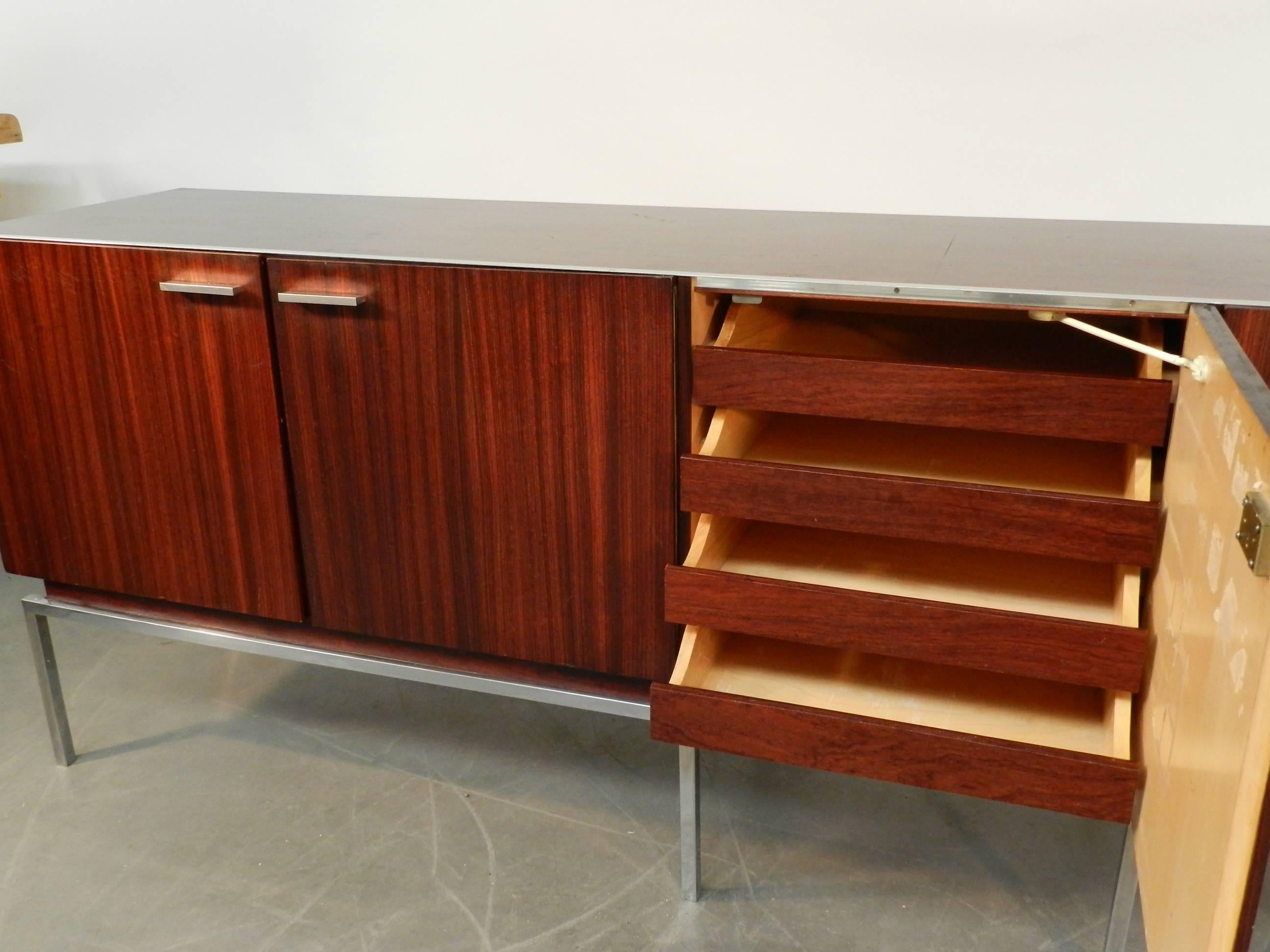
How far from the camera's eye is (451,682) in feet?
5.13

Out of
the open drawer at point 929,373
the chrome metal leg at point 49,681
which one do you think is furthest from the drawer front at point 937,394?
the chrome metal leg at point 49,681

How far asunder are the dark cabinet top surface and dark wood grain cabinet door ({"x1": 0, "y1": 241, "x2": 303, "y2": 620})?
0.06m

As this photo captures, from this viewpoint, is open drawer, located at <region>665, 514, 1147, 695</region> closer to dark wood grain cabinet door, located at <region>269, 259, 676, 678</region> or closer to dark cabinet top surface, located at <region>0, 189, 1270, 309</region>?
dark wood grain cabinet door, located at <region>269, 259, 676, 678</region>

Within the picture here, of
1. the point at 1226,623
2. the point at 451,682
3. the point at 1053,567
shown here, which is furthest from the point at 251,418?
the point at 1226,623

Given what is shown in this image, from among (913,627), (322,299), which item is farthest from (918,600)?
(322,299)

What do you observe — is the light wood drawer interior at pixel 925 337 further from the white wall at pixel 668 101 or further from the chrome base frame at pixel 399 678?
the chrome base frame at pixel 399 678

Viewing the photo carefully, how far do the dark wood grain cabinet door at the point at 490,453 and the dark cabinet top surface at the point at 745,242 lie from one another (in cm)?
5

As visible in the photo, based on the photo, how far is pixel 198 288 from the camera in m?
1.44

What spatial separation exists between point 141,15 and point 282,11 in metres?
0.32

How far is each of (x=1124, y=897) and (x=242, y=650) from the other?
123 centimetres

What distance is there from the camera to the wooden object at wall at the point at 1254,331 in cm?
107

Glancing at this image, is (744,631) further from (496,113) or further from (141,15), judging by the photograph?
(141,15)

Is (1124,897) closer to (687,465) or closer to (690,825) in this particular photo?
(690,825)

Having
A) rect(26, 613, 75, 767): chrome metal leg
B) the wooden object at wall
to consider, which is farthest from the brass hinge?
rect(26, 613, 75, 767): chrome metal leg
